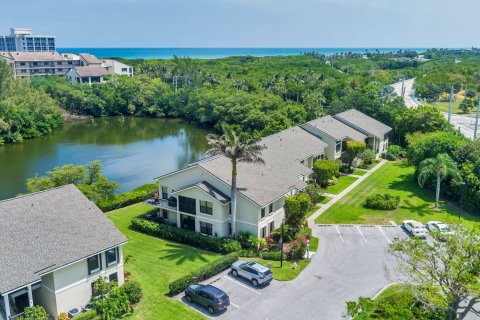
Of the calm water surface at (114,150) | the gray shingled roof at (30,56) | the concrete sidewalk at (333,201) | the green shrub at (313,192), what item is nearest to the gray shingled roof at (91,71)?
the gray shingled roof at (30,56)

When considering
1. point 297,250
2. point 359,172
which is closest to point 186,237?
point 297,250

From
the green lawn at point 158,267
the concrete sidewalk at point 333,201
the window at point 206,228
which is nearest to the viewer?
the green lawn at point 158,267

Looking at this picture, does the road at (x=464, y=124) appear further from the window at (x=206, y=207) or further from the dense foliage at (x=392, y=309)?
the dense foliage at (x=392, y=309)

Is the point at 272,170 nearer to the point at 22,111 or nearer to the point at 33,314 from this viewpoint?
the point at 33,314

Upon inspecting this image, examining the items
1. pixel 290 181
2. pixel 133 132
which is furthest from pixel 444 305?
pixel 133 132

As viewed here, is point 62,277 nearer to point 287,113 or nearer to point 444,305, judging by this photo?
point 444,305

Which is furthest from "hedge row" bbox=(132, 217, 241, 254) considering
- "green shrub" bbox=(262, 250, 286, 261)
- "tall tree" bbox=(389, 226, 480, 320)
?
"tall tree" bbox=(389, 226, 480, 320)
